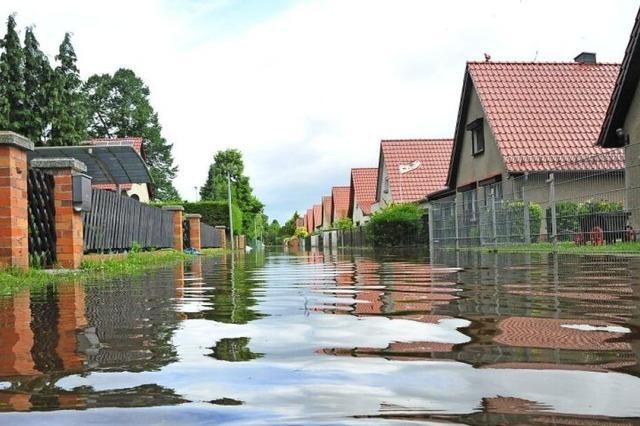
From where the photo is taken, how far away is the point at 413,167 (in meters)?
39.4

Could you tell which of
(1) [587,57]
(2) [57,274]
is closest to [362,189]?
(1) [587,57]

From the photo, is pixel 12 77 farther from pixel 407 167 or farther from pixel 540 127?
pixel 540 127

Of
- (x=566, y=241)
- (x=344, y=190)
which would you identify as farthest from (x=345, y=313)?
(x=344, y=190)

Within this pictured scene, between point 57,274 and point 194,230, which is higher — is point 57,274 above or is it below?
below

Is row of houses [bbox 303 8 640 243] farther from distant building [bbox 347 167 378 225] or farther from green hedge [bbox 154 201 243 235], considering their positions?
distant building [bbox 347 167 378 225]

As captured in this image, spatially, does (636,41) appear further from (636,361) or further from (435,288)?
(636,361)

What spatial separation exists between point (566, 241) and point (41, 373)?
1423 cm

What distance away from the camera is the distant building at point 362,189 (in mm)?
51281

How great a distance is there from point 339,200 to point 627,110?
50.5 m

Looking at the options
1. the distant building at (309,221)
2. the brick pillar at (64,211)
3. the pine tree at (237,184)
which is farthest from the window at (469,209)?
the distant building at (309,221)

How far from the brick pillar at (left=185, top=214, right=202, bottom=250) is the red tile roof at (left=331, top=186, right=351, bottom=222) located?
41037 mm

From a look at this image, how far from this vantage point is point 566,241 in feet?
48.0

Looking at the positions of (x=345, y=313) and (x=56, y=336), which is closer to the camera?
(x=56, y=336)

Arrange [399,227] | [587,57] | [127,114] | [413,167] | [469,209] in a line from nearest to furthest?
[469,209], [587,57], [399,227], [413,167], [127,114]
